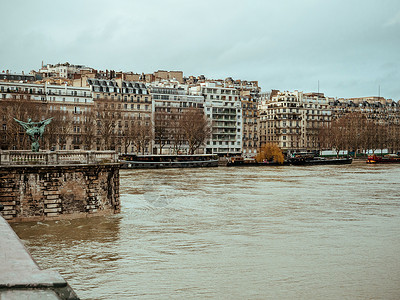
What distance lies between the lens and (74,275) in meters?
14.6

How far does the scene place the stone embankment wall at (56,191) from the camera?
20.9m

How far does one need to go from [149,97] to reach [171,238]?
65758mm

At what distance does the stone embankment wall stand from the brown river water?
1.94 feet

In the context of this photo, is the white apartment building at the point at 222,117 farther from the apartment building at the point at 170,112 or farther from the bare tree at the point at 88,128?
the bare tree at the point at 88,128

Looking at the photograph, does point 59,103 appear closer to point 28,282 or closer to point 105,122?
point 105,122

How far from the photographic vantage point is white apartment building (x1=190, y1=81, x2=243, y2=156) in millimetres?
92625

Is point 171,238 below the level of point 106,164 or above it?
below

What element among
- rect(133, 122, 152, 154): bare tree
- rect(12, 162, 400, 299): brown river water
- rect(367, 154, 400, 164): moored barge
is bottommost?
rect(12, 162, 400, 299): brown river water

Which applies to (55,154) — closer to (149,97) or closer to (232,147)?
(149,97)

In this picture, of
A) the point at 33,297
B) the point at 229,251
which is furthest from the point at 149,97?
the point at 33,297

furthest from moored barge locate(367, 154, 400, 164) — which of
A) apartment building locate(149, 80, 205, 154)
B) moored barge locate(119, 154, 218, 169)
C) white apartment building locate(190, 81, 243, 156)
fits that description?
apartment building locate(149, 80, 205, 154)

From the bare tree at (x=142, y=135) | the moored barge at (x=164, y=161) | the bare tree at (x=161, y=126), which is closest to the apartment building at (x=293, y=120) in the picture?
the bare tree at (x=161, y=126)

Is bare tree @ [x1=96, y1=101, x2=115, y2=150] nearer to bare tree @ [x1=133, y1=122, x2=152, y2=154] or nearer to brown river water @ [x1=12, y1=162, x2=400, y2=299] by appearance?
bare tree @ [x1=133, y1=122, x2=152, y2=154]

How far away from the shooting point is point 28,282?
310 inches
